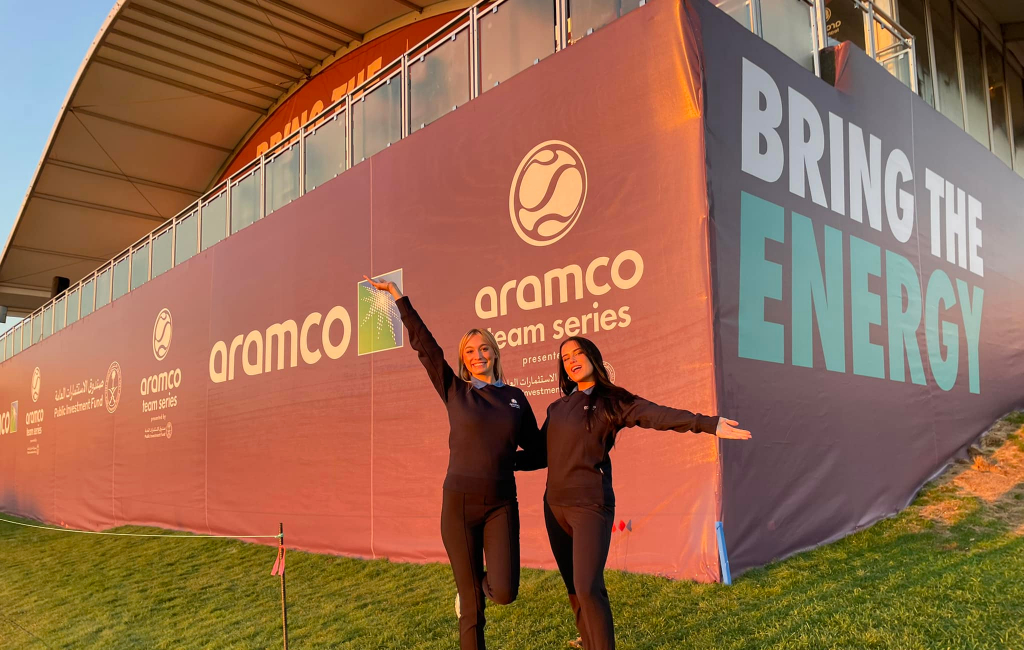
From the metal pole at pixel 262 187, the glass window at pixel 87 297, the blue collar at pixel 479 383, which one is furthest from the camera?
the glass window at pixel 87 297

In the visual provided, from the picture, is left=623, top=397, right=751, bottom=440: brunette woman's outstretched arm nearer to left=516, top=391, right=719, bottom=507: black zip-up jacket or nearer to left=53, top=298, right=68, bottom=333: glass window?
left=516, top=391, right=719, bottom=507: black zip-up jacket

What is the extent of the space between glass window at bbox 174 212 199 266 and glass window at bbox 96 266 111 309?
11.3 ft

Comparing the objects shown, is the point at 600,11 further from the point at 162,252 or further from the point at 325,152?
the point at 162,252

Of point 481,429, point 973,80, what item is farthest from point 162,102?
point 481,429

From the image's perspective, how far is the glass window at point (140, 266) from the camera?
1369cm

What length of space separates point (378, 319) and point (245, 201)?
4164 millimetres

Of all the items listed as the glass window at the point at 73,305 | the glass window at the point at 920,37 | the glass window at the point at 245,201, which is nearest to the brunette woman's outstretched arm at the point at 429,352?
the glass window at the point at 245,201

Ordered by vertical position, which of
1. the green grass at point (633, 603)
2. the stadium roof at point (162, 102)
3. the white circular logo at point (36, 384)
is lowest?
the green grass at point (633, 603)

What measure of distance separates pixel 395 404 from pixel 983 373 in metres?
5.86

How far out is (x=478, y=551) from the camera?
124 inches

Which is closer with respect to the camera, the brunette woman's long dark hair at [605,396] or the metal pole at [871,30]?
the brunette woman's long dark hair at [605,396]

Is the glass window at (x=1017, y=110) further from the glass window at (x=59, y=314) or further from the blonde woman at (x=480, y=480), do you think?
the glass window at (x=59, y=314)

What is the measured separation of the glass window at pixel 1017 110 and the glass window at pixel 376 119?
845 cm

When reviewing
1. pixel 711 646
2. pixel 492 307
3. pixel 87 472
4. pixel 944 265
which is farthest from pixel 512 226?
pixel 87 472
